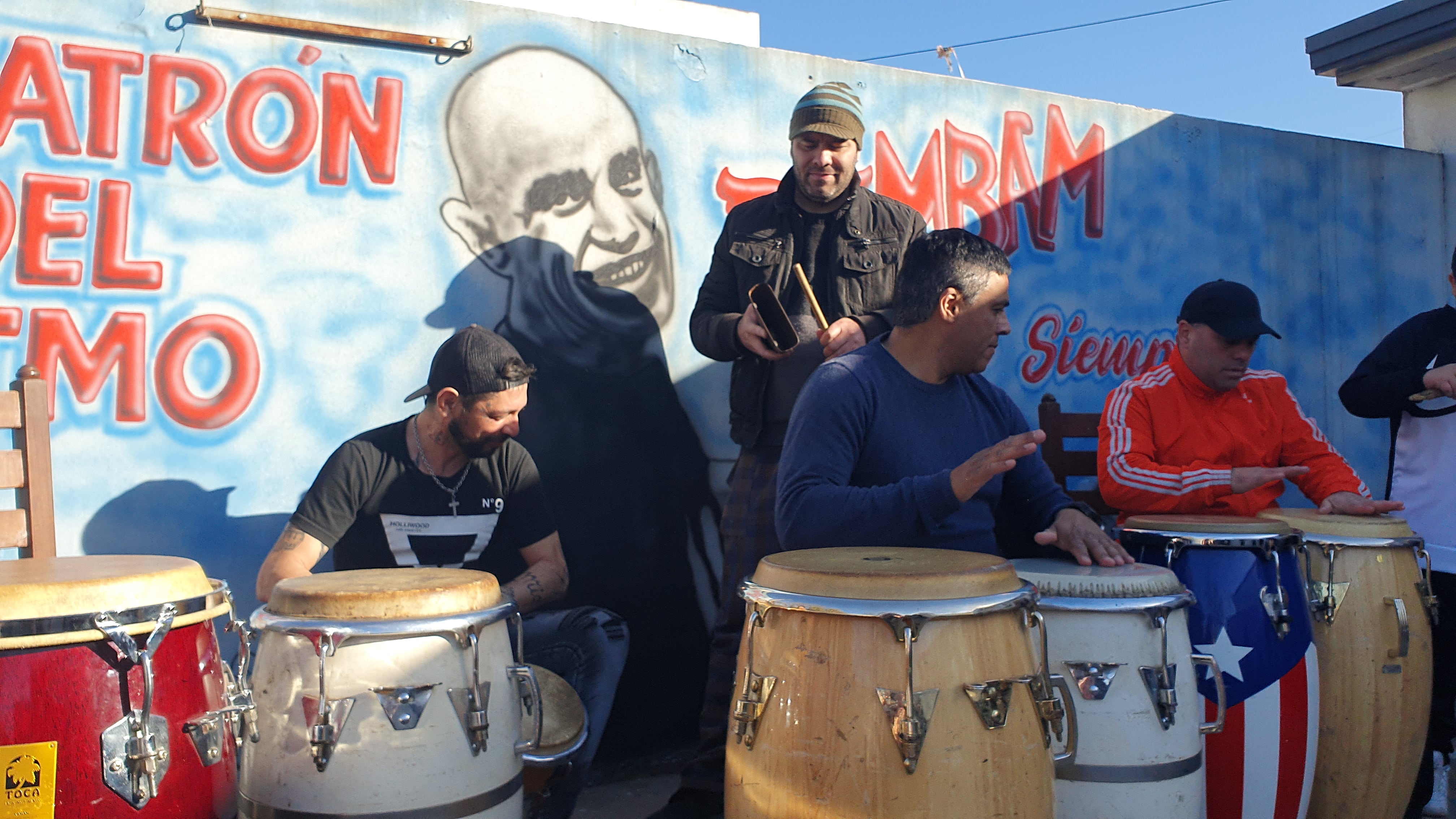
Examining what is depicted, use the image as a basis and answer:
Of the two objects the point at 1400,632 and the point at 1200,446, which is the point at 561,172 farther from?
the point at 1400,632

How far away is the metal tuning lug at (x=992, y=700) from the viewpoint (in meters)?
1.84

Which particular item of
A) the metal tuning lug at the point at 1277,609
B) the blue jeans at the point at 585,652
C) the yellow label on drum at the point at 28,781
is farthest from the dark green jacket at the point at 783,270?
the yellow label on drum at the point at 28,781

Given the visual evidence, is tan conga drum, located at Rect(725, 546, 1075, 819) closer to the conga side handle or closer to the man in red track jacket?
the conga side handle

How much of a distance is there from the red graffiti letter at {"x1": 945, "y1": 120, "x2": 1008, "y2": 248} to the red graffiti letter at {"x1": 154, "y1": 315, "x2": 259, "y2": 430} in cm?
284

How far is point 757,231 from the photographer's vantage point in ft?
11.1

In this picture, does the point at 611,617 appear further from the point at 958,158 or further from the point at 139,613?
the point at 958,158

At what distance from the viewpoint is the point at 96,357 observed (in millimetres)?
3121

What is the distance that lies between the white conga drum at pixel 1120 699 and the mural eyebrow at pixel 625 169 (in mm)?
2288

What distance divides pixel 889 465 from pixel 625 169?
6.03ft

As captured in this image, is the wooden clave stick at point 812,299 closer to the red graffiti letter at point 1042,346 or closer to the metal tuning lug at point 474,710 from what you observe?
the metal tuning lug at point 474,710

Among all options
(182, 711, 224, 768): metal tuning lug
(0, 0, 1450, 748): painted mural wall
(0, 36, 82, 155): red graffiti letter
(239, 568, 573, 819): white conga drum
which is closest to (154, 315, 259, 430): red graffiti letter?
(0, 0, 1450, 748): painted mural wall

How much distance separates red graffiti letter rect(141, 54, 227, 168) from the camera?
321cm

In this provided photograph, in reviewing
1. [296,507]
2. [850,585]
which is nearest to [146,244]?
[296,507]

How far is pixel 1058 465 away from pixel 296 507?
2.76m
